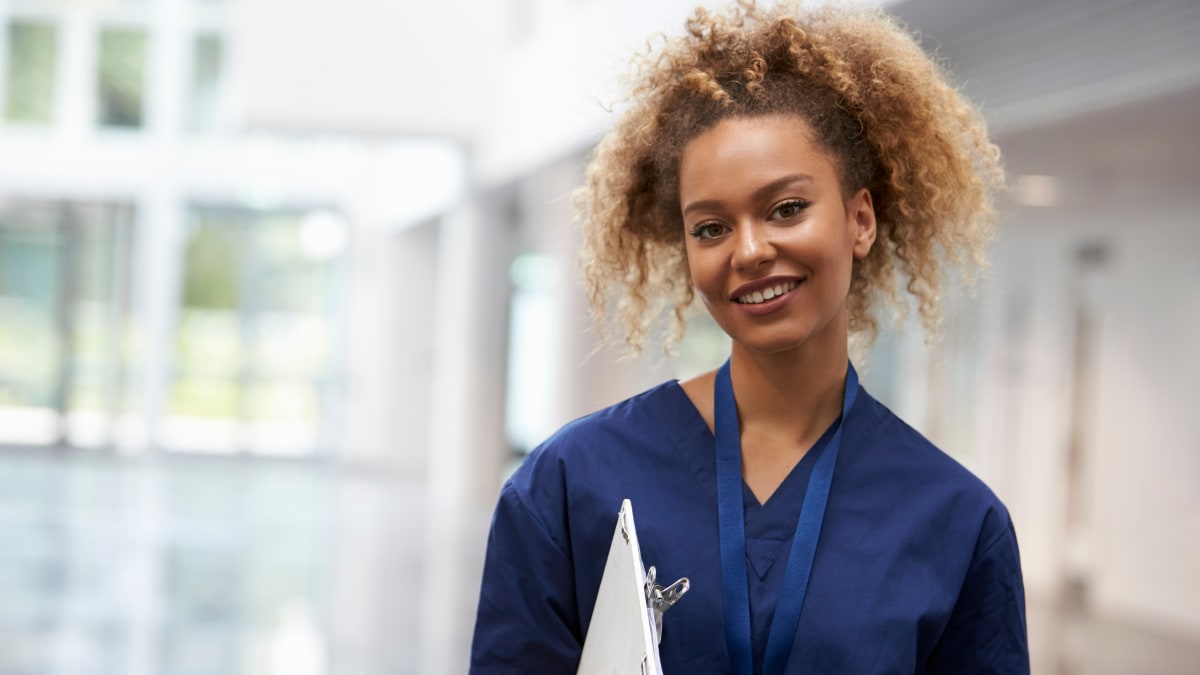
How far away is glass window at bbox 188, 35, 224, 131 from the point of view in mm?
19469

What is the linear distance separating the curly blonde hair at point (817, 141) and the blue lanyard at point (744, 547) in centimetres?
28

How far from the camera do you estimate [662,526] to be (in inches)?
59.0

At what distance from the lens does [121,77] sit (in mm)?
19500

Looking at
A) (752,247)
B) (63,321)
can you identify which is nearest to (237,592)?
(752,247)

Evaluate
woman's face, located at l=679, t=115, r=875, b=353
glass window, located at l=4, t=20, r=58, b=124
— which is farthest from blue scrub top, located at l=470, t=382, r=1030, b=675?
glass window, located at l=4, t=20, r=58, b=124

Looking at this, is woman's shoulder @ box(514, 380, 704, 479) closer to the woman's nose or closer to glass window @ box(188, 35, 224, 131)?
the woman's nose

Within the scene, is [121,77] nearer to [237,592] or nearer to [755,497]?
[237,592]

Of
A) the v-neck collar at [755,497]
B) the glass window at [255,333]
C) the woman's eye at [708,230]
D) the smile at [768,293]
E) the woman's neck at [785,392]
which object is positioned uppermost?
the glass window at [255,333]

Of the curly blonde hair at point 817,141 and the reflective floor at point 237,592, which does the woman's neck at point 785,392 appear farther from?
the reflective floor at point 237,592

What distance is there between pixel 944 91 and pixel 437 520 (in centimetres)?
1115

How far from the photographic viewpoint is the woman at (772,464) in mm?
1463

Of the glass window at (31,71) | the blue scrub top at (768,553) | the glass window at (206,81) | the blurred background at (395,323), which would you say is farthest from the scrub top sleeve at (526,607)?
the glass window at (31,71)

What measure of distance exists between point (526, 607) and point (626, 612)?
0.73 ft

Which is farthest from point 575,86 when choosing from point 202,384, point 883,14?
point 202,384
